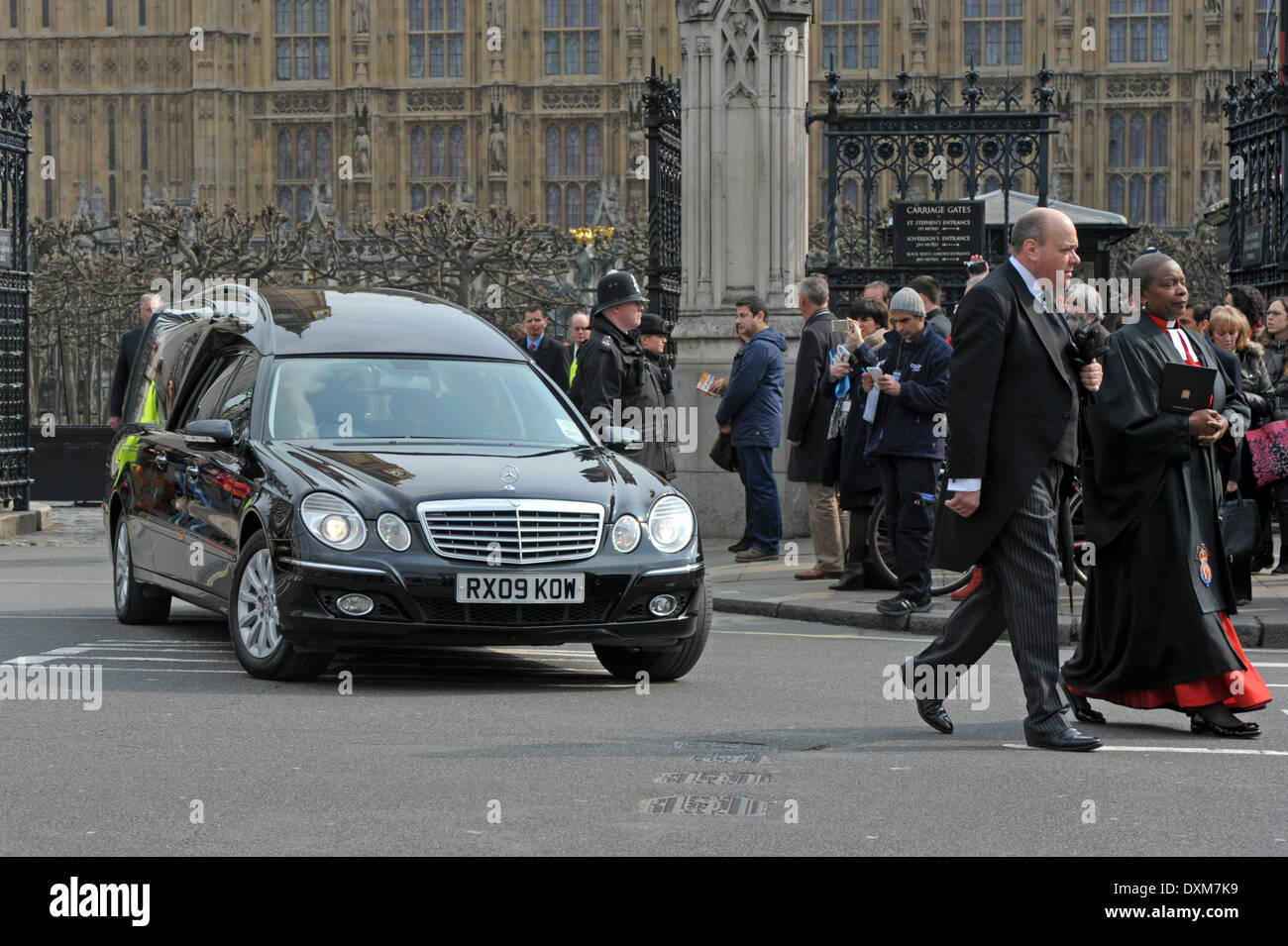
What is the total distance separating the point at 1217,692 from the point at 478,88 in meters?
64.7

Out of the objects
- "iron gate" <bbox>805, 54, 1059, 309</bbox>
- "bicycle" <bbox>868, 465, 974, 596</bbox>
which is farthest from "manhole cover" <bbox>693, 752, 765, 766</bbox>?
"iron gate" <bbox>805, 54, 1059, 309</bbox>

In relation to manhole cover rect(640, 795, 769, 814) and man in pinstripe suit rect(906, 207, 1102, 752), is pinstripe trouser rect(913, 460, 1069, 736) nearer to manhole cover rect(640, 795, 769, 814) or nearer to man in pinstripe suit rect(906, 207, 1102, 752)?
man in pinstripe suit rect(906, 207, 1102, 752)

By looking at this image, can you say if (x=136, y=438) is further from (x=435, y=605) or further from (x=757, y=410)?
(x=757, y=410)

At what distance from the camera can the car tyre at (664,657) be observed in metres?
8.90

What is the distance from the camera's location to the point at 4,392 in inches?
762

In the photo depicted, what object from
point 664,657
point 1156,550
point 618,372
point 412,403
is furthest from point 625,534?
point 618,372

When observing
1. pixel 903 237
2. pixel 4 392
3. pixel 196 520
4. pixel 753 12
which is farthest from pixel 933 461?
pixel 4 392

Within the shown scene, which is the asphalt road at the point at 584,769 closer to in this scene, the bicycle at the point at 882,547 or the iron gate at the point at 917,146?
the bicycle at the point at 882,547

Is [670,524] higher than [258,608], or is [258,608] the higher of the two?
[670,524]

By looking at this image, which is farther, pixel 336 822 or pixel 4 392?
pixel 4 392

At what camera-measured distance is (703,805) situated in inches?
242

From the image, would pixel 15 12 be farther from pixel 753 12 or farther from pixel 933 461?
pixel 933 461
